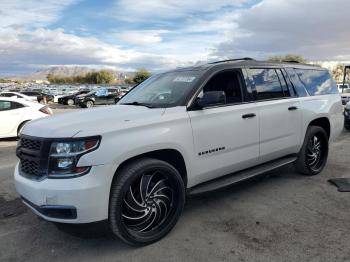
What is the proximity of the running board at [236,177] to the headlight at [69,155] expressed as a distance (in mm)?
1374

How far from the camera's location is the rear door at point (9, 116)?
459 inches

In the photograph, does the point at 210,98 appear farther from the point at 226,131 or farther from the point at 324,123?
the point at 324,123

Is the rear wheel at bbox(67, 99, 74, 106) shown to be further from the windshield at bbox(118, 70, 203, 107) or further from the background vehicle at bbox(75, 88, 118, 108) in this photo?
the windshield at bbox(118, 70, 203, 107)

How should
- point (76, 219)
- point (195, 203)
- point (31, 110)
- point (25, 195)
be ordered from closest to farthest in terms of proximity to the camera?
point (76, 219) < point (25, 195) < point (195, 203) < point (31, 110)

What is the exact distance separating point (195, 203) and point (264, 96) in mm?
1709

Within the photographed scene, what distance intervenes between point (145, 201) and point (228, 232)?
99 centimetres

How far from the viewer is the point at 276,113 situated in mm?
5254

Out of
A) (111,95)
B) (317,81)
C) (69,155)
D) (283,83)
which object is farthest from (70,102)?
(69,155)

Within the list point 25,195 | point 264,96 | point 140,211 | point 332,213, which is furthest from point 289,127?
point 25,195

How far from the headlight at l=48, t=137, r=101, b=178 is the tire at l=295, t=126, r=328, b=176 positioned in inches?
145

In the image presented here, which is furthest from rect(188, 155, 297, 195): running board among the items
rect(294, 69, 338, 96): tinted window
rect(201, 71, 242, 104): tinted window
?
rect(294, 69, 338, 96): tinted window

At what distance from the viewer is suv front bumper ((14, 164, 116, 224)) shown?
337 cm

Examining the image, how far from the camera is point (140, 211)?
3803mm

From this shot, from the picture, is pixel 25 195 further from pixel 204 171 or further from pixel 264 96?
pixel 264 96
